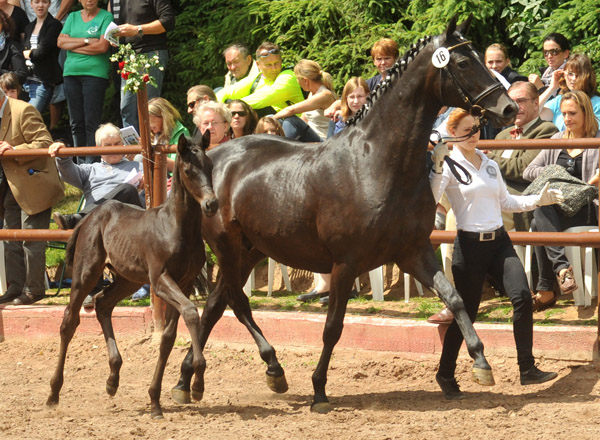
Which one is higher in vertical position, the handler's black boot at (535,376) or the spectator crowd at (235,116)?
the spectator crowd at (235,116)

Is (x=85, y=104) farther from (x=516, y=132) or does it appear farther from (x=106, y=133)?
(x=516, y=132)

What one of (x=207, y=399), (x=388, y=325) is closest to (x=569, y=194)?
(x=388, y=325)

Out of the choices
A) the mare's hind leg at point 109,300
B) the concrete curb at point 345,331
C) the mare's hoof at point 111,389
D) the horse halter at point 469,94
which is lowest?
the mare's hoof at point 111,389

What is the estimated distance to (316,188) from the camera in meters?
6.88

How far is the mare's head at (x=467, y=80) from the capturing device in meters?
6.32

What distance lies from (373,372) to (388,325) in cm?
43

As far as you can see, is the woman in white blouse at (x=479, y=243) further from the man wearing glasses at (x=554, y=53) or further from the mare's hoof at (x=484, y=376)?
the man wearing glasses at (x=554, y=53)

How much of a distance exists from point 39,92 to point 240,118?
15.1 ft

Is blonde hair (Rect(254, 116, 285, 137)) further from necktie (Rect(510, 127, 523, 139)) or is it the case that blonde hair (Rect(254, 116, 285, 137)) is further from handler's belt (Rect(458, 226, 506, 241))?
handler's belt (Rect(458, 226, 506, 241))

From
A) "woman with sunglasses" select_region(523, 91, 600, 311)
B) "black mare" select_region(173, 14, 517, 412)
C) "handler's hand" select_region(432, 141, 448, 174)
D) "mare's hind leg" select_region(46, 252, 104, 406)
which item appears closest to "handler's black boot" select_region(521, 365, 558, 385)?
"black mare" select_region(173, 14, 517, 412)

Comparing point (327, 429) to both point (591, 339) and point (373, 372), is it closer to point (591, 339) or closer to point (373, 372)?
point (373, 372)

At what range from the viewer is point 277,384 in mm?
7203

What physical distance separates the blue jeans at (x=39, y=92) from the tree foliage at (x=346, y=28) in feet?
5.42

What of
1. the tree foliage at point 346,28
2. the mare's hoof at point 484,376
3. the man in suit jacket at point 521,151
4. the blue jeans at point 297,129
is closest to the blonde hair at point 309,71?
the blue jeans at point 297,129
